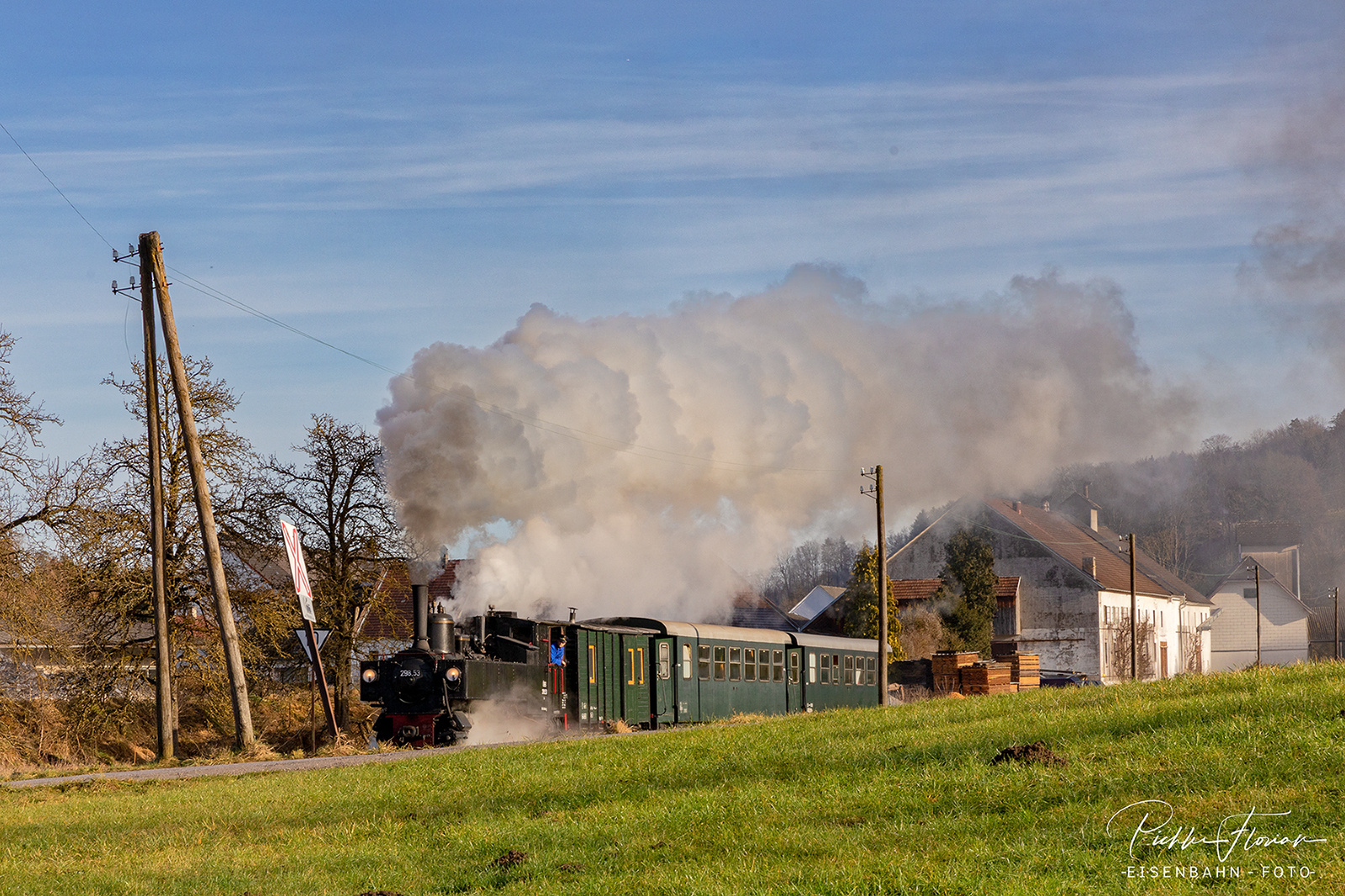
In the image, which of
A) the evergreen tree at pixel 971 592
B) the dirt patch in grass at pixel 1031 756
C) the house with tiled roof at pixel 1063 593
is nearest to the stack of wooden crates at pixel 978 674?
the evergreen tree at pixel 971 592

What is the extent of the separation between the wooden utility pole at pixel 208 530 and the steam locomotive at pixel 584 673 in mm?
2192

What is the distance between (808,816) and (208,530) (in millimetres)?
16542

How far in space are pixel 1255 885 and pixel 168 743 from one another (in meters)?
22.3

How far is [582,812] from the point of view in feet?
33.2

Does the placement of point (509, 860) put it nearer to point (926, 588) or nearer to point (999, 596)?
point (926, 588)

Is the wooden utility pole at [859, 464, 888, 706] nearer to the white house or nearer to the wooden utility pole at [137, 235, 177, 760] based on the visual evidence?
the wooden utility pole at [137, 235, 177, 760]

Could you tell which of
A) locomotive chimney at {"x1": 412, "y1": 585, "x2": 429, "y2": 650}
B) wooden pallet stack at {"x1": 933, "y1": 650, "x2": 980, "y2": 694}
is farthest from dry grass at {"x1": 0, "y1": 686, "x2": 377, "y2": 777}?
wooden pallet stack at {"x1": 933, "y1": 650, "x2": 980, "y2": 694}

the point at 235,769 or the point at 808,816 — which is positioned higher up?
the point at 808,816

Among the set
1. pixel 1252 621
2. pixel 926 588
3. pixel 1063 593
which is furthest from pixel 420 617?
pixel 1252 621

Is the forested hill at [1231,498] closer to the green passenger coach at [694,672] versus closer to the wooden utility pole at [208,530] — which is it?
the green passenger coach at [694,672]

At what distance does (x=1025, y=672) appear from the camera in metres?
42.7

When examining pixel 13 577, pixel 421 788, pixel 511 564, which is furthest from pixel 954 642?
pixel 421 788

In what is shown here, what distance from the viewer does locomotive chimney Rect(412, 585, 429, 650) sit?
21.8m

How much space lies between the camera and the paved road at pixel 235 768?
17.1m
